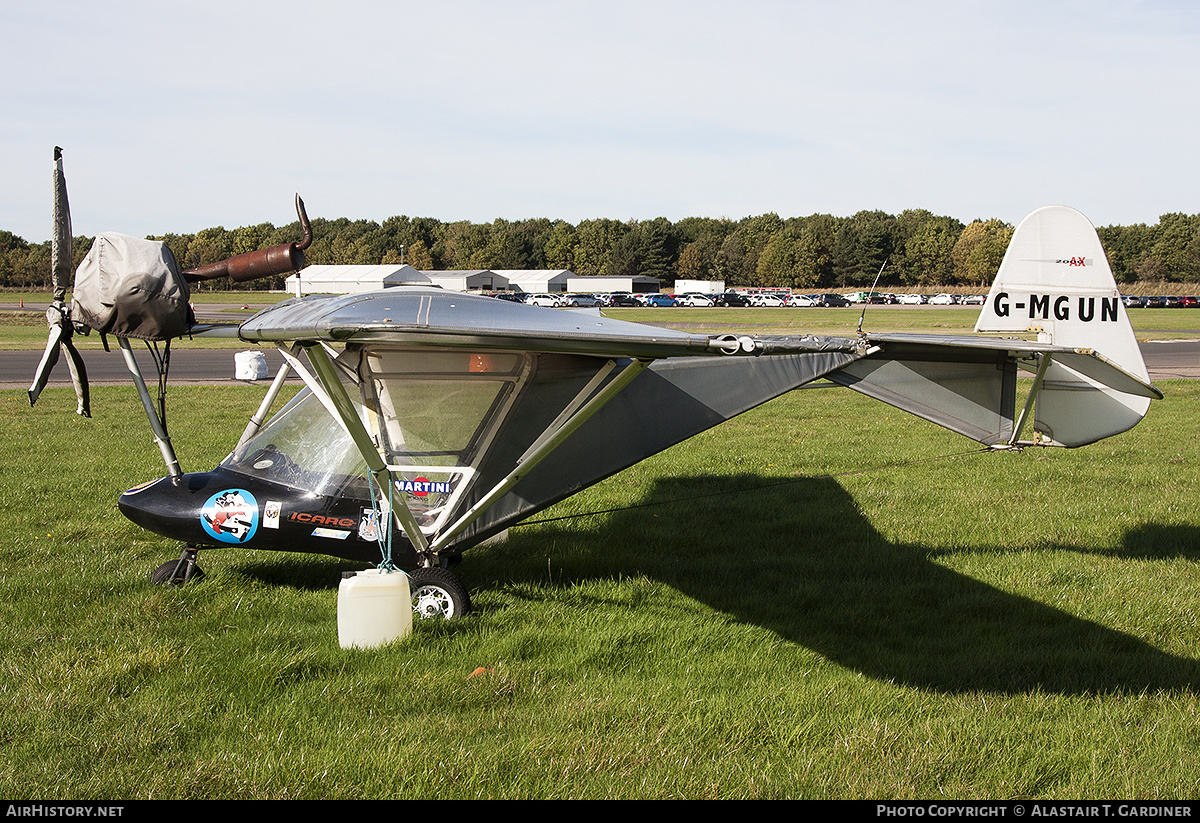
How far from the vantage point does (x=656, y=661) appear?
5215 millimetres

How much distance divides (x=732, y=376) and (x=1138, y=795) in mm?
4036

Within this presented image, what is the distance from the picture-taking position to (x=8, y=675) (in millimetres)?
4668

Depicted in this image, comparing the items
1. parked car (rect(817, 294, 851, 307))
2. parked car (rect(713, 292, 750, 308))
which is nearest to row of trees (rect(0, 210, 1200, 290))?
parked car (rect(817, 294, 851, 307))

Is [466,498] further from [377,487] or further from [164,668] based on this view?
[164,668]

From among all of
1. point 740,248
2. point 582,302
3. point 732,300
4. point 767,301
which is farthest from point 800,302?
point 740,248

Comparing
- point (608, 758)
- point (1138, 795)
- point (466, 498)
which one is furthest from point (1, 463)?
point (1138, 795)

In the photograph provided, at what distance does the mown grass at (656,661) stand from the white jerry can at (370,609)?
11 centimetres

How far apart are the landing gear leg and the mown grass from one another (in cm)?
19

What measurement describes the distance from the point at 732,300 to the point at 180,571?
81.4m

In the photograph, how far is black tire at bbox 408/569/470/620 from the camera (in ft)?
18.7

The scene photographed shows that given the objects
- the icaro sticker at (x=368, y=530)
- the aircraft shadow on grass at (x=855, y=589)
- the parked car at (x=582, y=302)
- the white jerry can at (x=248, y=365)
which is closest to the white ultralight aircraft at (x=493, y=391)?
the icaro sticker at (x=368, y=530)

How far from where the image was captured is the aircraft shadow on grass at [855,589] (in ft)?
16.9

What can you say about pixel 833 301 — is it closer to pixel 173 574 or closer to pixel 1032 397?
pixel 1032 397

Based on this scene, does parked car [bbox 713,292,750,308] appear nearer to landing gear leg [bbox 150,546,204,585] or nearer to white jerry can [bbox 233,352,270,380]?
white jerry can [bbox 233,352,270,380]
